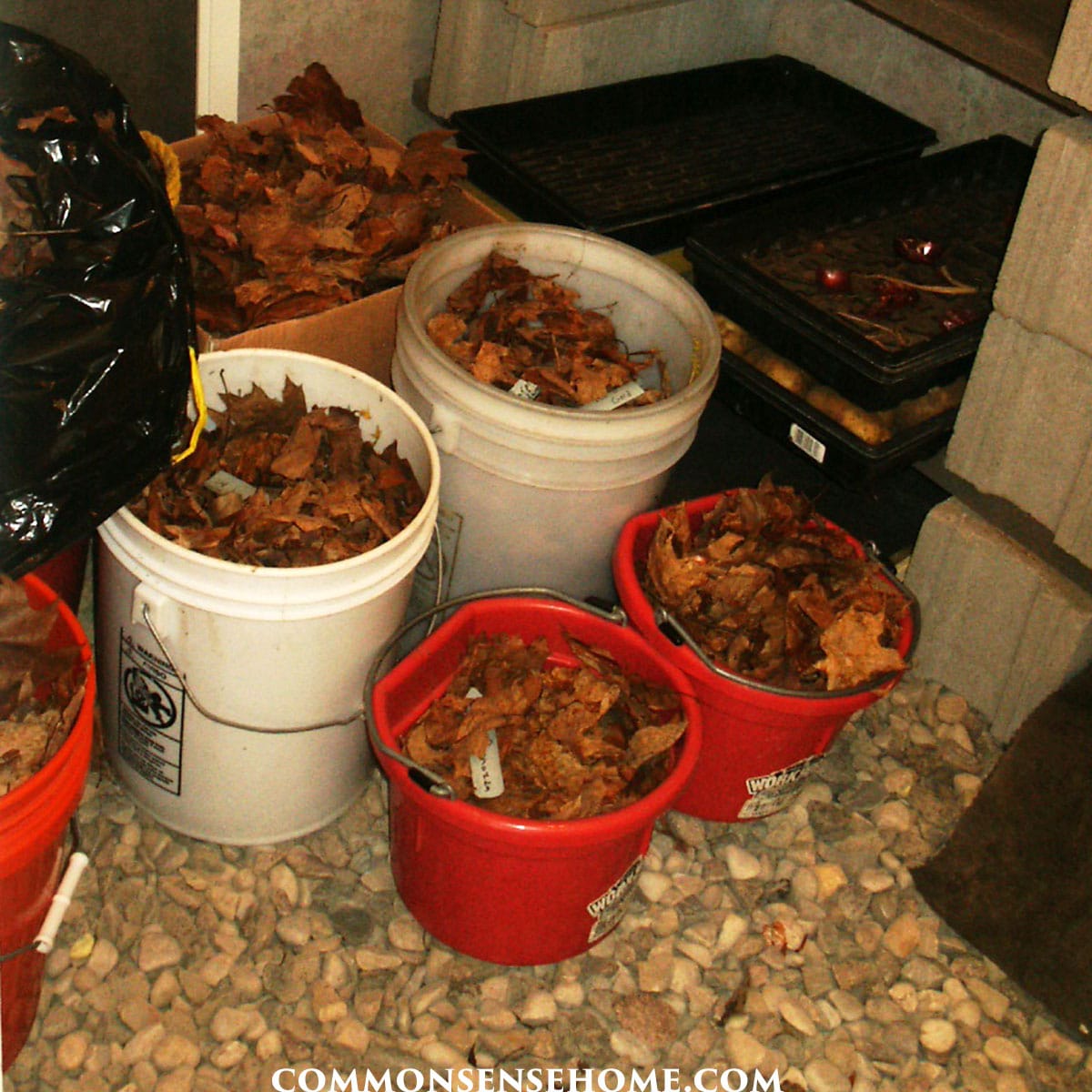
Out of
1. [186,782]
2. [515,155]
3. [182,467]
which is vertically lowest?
[186,782]

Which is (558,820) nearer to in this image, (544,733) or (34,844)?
(544,733)

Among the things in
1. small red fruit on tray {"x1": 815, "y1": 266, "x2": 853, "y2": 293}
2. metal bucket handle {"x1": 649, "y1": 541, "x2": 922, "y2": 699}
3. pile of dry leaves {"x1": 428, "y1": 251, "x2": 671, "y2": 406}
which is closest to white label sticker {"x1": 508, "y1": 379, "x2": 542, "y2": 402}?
pile of dry leaves {"x1": 428, "y1": 251, "x2": 671, "y2": 406}

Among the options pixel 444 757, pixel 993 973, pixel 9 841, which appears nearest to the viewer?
pixel 9 841

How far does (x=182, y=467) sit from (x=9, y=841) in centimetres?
62

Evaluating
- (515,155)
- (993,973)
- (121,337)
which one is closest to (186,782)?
(121,337)

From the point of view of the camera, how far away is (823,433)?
2.15 meters

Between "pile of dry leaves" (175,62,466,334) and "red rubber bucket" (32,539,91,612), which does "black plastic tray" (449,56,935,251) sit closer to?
"pile of dry leaves" (175,62,466,334)

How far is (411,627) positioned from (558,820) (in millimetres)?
337

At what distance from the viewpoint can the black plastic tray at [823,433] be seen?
213 centimetres

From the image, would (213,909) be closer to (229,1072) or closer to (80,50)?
(229,1072)

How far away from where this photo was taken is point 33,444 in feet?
4.60

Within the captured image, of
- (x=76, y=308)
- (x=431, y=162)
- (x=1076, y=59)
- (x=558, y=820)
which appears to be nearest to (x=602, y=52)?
(x=431, y=162)

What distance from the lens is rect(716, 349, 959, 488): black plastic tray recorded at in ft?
6.99

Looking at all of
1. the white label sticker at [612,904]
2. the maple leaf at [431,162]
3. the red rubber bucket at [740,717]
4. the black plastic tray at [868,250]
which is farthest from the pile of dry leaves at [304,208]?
the white label sticker at [612,904]
